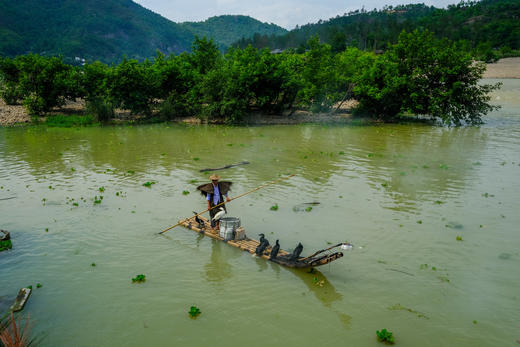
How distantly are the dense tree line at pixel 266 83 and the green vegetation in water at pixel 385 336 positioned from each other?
1150 inches

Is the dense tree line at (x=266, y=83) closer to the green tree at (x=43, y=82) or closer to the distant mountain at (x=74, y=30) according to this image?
the green tree at (x=43, y=82)

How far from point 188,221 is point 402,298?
6.91m

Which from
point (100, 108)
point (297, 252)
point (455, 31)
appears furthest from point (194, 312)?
point (455, 31)

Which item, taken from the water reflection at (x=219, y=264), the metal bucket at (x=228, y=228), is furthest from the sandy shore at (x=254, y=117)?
the water reflection at (x=219, y=264)

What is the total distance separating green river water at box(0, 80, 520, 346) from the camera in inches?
285

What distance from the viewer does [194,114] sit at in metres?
37.8

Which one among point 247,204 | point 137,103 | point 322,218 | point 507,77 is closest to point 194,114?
point 137,103

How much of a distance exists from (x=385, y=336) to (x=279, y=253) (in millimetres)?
3576

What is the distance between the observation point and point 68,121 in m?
34.0

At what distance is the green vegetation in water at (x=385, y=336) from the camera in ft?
21.9

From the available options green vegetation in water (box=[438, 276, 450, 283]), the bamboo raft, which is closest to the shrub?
the bamboo raft

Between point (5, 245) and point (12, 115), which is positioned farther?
point (12, 115)

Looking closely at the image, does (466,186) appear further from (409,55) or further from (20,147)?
(20,147)

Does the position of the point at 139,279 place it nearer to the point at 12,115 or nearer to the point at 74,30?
the point at 12,115
